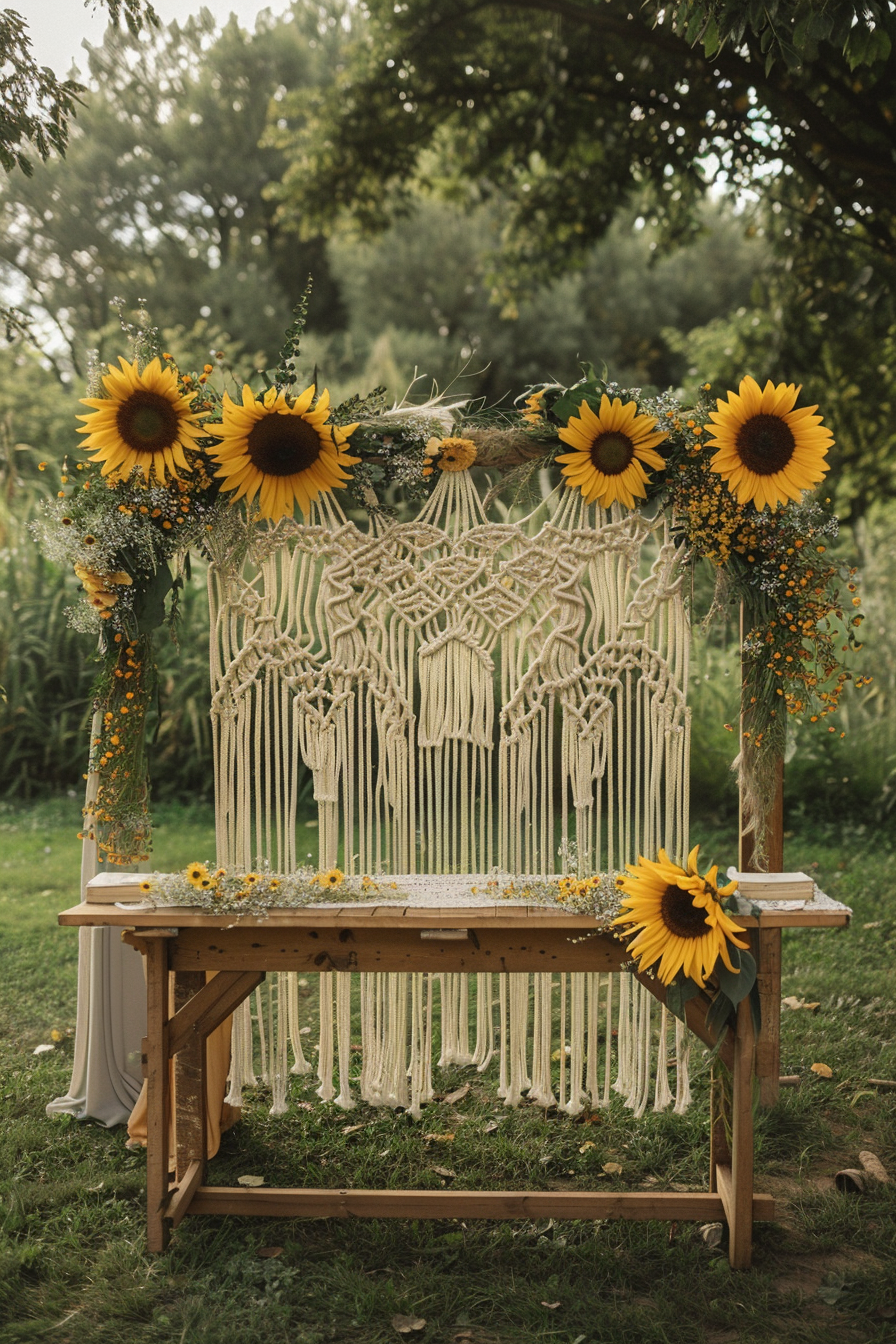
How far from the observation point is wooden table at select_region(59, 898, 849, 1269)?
7.98 ft

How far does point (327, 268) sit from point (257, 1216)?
14.9 metres

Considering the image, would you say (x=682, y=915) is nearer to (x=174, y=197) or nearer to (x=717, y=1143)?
(x=717, y=1143)

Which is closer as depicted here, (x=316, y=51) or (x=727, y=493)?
(x=727, y=493)

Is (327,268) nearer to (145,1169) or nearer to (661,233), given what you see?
(661,233)

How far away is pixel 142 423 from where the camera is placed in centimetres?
268

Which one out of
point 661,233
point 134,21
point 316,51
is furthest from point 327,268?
point 134,21

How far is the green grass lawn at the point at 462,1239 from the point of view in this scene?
2227 millimetres

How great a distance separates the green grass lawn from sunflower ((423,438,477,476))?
1918 millimetres

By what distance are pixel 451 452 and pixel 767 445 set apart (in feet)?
2.67

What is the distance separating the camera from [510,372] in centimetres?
1412

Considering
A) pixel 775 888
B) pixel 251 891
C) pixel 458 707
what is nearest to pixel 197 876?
pixel 251 891

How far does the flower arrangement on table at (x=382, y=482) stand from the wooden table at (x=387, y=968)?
1.33 ft

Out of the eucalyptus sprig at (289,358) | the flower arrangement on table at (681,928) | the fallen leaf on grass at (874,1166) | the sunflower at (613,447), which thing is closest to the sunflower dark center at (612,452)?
the sunflower at (613,447)

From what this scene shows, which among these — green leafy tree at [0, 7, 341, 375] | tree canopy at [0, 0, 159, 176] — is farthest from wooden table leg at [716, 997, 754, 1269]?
green leafy tree at [0, 7, 341, 375]
